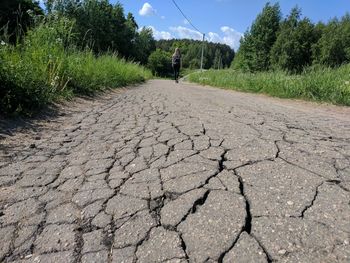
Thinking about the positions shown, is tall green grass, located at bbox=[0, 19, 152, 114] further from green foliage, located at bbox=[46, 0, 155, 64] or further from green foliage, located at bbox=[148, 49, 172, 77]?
green foliage, located at bbox=[148, 49, 172, 77]

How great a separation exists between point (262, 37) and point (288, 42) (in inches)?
121

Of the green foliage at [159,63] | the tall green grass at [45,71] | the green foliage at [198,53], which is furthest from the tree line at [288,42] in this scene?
the green foliage at [198,53]

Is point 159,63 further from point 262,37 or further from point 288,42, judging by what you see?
point 288,42

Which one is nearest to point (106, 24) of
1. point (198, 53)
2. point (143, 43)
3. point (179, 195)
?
point (143, 43)

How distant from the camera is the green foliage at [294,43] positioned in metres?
34.6

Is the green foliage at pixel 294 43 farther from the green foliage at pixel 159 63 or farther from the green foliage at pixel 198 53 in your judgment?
the green foliage at pixel 198 53

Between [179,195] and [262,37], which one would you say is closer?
[179,195]

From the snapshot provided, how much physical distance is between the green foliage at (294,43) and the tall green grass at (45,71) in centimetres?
2928

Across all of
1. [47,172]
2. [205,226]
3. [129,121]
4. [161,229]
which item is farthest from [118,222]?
[129,121]

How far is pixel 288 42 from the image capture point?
3438 cm

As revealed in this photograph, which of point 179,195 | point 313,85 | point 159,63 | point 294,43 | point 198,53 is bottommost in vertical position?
point 159,63

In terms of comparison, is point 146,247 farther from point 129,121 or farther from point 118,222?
point 129,121

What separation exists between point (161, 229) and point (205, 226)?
0.77 ft

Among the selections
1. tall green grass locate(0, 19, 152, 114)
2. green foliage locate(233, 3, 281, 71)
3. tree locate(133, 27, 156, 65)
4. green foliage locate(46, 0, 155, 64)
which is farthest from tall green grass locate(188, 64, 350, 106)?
tree locate(133, 27, 156, 65)
